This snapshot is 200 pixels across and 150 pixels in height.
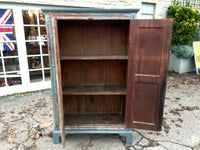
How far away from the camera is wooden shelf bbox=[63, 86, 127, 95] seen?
80.9 inches

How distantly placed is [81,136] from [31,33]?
2825 millimetres

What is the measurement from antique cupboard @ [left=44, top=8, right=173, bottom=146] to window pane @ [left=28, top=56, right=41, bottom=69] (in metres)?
1.96

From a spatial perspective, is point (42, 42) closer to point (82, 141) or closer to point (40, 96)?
point (40, 96)

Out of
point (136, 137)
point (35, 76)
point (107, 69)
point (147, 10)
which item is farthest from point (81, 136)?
point (147, 10)

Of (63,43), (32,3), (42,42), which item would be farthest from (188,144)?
(32,3)

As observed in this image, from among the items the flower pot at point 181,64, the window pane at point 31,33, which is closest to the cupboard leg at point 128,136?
the window pane at point 31,33

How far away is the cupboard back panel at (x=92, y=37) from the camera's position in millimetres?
2180

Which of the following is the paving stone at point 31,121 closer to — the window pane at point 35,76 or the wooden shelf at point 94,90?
the wooden shelf at point 94,90

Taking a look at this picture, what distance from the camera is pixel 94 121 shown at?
7.34 feet

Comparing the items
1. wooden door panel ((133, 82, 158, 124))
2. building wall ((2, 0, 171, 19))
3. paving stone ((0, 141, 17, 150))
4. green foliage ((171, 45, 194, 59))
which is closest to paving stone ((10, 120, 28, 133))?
paving stone ((0, 141, 17, 150))

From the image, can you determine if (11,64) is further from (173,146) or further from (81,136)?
(173,146)

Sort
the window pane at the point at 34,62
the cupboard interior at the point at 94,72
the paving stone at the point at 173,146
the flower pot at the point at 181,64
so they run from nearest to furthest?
the paving stone at the point at 173,146 < the cupboard interior at the point at 94,72 < the window pane at the point at 34,62 < the flower pot at the point at 181,64

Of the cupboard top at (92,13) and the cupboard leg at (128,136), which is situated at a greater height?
the cupboard top at (92,13)

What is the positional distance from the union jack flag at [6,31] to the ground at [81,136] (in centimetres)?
122
